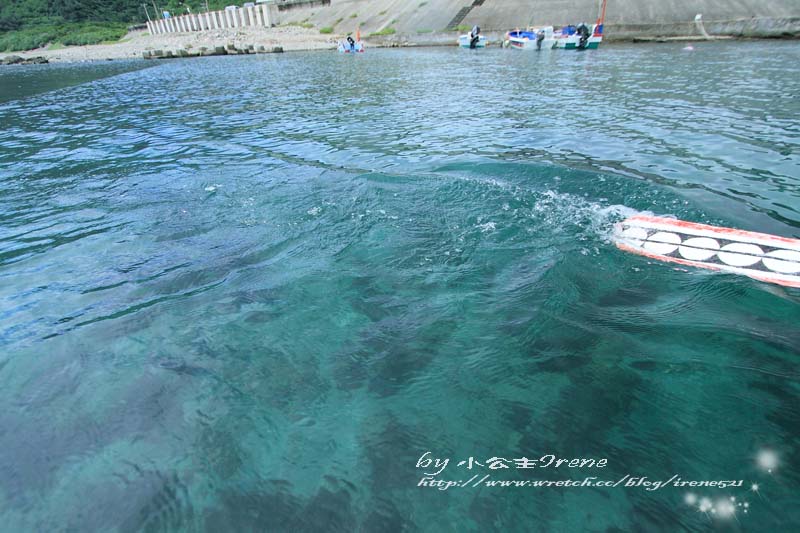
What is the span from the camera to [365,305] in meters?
5.07

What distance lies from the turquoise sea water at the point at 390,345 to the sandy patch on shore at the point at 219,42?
2420 inches

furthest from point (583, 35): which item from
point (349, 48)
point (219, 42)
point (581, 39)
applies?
point (219, 42)

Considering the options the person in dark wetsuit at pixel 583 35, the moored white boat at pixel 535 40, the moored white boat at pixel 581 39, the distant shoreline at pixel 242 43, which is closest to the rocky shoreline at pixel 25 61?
the distant shoreline at pixel 242 43

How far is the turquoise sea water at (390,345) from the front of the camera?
3055 mm

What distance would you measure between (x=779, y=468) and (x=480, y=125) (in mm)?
12280

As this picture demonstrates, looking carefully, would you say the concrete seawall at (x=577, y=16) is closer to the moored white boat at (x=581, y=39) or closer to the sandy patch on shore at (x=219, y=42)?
the sandy patch on shore at (x=219, y=42)

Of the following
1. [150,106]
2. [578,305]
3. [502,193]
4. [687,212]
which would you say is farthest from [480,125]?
[150,106]

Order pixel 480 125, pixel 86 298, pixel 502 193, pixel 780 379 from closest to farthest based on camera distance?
pixel 780 379 → pixel 86 298 → pixel 502 193 → pixel 480 125

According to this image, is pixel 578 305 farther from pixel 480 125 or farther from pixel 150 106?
pixel 150 106

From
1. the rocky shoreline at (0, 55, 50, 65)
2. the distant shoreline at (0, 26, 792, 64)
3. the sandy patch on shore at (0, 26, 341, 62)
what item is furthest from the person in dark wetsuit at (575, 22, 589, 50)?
the rocky shoreline at (0, 55, 50, 65)

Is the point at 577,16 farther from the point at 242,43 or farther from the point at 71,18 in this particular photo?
the point at 71,18

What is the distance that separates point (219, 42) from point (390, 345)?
287 ft

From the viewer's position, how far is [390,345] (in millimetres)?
4406

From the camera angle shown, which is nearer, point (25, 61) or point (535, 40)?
point (535, 40)
